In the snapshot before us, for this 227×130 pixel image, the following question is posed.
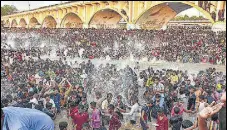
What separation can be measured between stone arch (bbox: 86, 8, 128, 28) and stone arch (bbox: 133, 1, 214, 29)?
3.13 meters

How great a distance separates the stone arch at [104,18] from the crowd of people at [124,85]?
497 cm

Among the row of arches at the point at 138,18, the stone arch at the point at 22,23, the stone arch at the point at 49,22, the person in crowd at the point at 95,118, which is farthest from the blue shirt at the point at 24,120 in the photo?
the stone arch at the point at 22,23

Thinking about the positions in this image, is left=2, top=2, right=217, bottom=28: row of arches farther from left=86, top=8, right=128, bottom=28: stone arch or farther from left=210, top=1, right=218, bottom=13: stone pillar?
left=210, top=1, right=218, bottom=13: stone pillar

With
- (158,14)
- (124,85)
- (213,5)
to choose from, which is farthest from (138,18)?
(124,85)

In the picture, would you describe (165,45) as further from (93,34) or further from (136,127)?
(136,127)

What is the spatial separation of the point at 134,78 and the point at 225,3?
36.8ft

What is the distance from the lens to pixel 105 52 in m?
22.0

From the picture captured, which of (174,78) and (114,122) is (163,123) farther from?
(174,78)

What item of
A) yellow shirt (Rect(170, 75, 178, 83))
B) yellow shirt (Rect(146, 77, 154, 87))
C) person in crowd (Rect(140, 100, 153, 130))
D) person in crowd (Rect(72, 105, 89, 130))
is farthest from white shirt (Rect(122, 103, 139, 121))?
yellow shirt (Rect(170, 75, 178, 83))

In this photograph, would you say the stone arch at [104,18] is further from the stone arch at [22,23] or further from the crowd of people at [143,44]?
the stone arch at [22,23]

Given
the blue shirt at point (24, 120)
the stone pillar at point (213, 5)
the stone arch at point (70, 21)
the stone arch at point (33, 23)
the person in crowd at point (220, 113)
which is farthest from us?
the stone arch at point (33, 23)

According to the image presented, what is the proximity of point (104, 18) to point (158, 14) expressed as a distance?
6.92 metres

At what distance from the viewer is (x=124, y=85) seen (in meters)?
10.4

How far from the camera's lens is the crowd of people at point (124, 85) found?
6.27 meters
